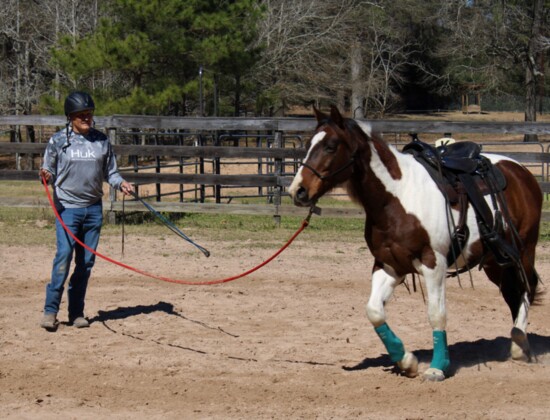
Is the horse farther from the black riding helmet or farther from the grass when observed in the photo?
the grass

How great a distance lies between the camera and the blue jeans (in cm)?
755

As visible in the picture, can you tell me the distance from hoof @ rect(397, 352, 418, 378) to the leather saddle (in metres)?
0.78

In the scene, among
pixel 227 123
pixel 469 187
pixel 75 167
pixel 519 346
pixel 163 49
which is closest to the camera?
pixel 469 187

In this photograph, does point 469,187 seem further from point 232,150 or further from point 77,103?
point 232,150

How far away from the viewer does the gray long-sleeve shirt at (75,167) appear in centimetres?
748

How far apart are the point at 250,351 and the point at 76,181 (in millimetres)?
2124

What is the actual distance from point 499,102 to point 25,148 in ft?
133

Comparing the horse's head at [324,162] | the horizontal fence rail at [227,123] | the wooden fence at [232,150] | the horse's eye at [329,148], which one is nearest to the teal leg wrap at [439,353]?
the horse's head at [324,162]

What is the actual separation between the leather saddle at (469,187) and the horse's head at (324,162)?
82 centimetres


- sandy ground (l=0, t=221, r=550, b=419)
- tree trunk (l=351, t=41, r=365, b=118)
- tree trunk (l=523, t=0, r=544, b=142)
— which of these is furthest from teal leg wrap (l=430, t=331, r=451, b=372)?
tree trunk (l=523, t=0, r=544, b=142)

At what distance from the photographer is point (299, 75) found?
3712 cm

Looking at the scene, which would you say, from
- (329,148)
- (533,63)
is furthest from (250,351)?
(533,63)

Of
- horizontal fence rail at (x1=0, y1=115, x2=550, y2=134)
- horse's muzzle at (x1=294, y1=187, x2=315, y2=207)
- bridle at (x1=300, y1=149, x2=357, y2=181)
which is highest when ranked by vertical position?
horizontal fence rail at (x1=0, y1=115, x2=550, y2=134)

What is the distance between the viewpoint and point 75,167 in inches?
294
